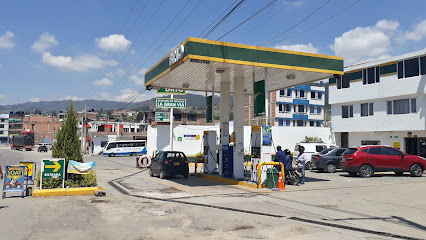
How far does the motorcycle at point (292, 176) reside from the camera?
1576 cm

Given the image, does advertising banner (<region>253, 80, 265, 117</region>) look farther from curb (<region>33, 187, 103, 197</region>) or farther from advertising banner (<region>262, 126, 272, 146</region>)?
curb (<region>33, 187, 103, 197</region>)

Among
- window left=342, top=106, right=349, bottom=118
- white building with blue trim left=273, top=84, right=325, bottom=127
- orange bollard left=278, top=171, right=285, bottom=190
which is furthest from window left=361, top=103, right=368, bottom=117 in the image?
white building with blue trim left=273, top=84, right=325, bottom=127

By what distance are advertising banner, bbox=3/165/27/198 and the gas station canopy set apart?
663cm

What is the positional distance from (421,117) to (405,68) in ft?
12.4

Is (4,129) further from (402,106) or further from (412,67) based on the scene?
(412,67)

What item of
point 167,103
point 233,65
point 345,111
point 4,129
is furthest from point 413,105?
point 4,129

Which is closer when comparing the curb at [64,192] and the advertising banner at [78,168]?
the curb at [64,192]

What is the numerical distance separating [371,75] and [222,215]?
2519cm

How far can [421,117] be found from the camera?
26.3 metres

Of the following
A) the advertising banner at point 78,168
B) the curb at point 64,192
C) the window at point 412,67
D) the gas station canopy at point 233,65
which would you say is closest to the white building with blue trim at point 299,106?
the window at point 412,67

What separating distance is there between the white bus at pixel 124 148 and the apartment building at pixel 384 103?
1265 inches

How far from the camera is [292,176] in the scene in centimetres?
1581

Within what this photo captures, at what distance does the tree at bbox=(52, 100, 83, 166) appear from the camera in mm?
13789

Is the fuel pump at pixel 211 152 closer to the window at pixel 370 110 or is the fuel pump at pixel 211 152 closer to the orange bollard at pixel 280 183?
the orange bollard at pixel 280 183
